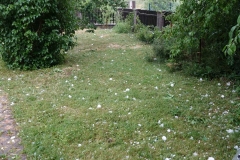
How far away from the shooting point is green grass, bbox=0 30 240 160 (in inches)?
131

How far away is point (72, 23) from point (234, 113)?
4.72m

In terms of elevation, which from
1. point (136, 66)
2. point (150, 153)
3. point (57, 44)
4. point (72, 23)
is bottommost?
point (150, 153)

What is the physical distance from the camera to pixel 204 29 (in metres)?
4.40

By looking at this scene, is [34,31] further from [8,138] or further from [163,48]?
[8,138]

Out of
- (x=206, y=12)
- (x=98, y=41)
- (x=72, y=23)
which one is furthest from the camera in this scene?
(x=98, y=41)

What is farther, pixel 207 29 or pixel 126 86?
pixel 126 86

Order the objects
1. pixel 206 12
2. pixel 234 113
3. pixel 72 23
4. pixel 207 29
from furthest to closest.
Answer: pixel 72 23 < pixel 207 29 < pixel 234 113 < pixel 206 12

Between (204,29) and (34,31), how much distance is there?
13.3 feet

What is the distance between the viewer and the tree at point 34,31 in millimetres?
6199

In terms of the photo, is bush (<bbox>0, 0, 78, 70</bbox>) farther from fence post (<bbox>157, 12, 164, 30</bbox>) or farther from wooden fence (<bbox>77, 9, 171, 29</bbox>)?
fence post (<bbox>157, 12, 164, 30</bbox>)

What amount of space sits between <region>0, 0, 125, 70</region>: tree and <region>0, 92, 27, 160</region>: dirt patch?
2252 millimetres

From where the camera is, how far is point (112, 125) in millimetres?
3879

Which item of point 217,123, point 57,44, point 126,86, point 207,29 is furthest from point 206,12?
point 57,44

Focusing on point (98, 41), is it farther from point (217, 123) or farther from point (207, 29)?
point (217, 123)
